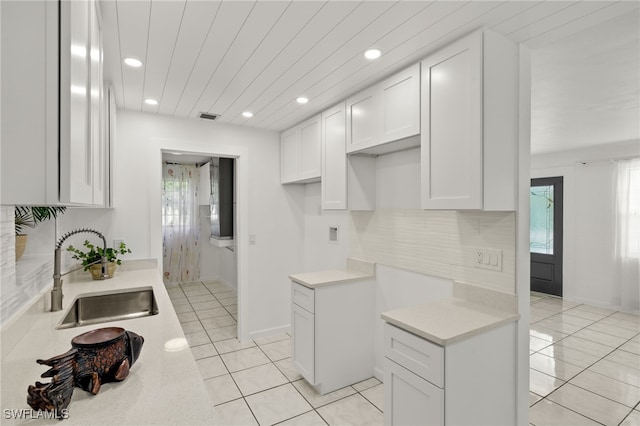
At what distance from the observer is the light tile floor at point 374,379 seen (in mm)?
2301

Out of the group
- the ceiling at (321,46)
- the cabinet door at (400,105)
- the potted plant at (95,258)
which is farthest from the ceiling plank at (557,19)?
the potted plant at (95,258)

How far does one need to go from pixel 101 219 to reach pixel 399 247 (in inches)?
102

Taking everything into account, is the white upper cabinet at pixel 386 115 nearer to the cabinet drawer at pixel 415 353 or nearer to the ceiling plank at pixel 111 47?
the cabinet drawer at pixel 415 353

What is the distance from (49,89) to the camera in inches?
23.5

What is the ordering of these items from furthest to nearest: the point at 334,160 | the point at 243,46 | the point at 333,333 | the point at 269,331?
the point at 269,331 < the point at 334,160 < the point at 333,333 < the point at 243,46

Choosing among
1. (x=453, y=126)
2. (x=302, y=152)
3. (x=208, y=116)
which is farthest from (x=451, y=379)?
(x=208, y=116)

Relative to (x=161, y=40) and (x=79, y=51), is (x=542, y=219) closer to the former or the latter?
(x=161, y=40)

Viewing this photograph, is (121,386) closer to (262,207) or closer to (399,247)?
(399,247)

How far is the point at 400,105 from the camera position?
2.12m

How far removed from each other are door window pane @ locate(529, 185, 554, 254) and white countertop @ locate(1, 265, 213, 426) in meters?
6.15

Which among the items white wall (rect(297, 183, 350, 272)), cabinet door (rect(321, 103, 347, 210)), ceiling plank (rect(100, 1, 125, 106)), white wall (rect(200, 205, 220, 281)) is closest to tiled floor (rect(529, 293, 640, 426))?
white wall (rect(297, 183, 350, 272))

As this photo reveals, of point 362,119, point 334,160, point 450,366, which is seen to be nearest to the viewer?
point 450,366

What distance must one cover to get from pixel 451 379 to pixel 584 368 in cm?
242

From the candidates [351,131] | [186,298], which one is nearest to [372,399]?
[351,131]
